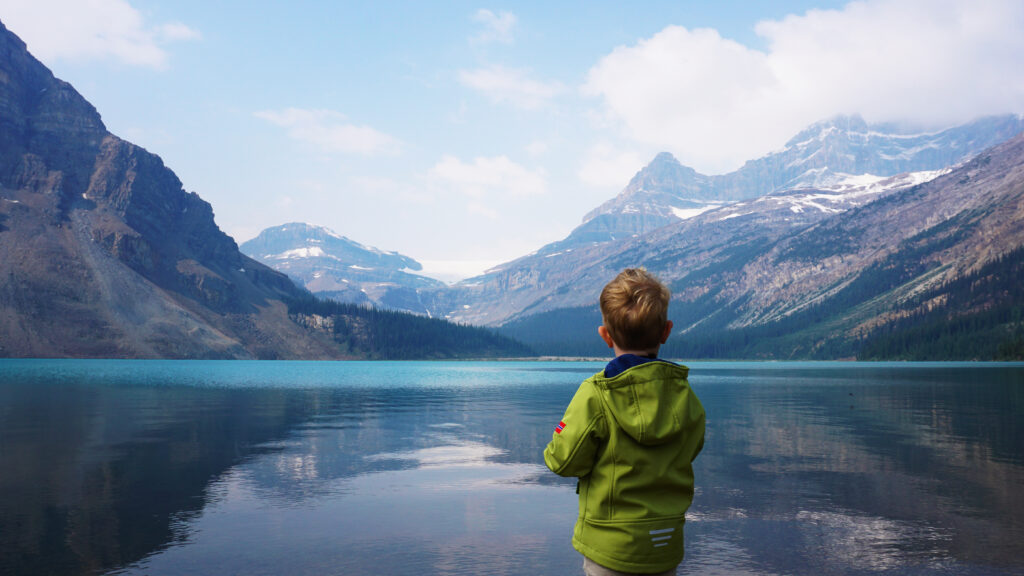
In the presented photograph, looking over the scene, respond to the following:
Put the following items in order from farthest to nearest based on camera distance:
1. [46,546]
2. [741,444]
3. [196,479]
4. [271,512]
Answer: [741,444] → [196,479] → [271,512] → [46,546]

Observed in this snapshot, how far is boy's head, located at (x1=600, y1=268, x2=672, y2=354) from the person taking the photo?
7152mm

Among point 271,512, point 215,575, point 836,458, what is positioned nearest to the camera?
point 215,575

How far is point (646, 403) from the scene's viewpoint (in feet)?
22.2

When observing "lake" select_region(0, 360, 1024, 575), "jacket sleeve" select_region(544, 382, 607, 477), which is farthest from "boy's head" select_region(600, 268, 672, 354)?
"lake" select_region(0, 360, 1024, 575)

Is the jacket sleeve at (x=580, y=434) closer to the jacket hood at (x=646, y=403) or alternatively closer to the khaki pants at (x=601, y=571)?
the jacket hood at (x=646, y=403)

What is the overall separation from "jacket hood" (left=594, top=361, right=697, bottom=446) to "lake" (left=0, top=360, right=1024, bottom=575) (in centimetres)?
1137

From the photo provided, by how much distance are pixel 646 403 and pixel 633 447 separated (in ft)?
1.55

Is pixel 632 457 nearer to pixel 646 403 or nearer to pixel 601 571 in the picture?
pixel 646 403

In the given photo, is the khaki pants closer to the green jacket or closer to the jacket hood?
the green jacket

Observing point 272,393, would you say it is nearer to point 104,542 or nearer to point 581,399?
point 104,542

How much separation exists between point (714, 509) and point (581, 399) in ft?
61.4

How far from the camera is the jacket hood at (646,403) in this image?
670cm

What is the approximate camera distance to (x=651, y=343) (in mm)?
7250

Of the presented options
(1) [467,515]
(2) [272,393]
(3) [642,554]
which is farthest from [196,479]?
(2) [272,393]
